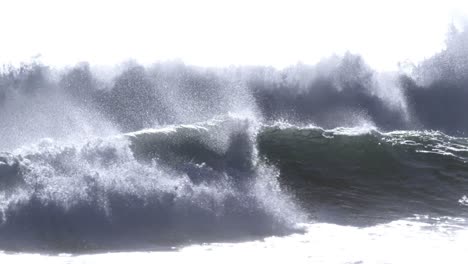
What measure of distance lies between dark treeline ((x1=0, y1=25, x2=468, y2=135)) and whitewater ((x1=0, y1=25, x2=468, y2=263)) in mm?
37

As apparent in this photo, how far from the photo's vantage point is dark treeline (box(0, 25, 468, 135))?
15203mm

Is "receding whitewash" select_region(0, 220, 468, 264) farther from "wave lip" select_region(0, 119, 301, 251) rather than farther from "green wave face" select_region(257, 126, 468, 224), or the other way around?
"green wave face" select_region(257, 126, 468, 224)

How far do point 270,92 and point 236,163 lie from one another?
16.3ft

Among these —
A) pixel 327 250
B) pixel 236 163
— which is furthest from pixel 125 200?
pixel 327 250

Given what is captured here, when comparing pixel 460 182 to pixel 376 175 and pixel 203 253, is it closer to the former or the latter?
pixel 376 175

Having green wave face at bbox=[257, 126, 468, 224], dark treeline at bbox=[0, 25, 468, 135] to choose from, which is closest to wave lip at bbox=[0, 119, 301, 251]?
green wave face at bbox=[257, 126, 468, 224]

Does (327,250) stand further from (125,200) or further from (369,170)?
(369,170)

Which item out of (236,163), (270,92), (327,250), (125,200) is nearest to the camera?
(327,250)

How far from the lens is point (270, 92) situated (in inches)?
651

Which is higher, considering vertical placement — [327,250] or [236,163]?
[236,163]

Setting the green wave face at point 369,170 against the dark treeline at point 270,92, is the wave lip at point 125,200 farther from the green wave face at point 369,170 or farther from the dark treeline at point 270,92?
the dark treeline at point 270,92

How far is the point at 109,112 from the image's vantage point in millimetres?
14805

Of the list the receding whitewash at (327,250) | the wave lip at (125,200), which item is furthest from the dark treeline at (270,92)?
the receding whitewash at (327,250)

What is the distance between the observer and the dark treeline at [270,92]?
1520 centimetres
